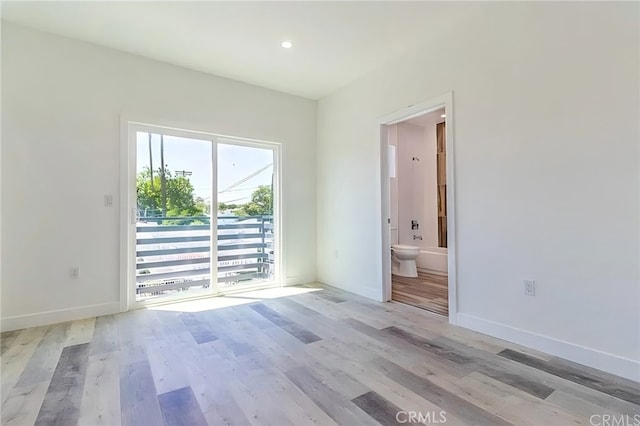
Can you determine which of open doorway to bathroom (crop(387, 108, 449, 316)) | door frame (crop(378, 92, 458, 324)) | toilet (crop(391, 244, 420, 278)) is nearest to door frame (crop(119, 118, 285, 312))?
door frame (crop(378, 92, 458, 324))

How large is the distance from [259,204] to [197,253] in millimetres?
1057

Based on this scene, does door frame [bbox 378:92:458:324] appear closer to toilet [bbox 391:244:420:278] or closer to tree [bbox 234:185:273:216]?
toilet [bbox 391:244:420:278]

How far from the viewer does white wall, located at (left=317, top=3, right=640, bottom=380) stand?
190 centimetres

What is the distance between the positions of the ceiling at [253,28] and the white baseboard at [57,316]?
2.70 m

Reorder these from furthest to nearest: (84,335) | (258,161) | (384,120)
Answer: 1. (258,161)
2. (384,120)
3. (84,335)

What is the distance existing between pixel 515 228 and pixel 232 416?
7.76 ft

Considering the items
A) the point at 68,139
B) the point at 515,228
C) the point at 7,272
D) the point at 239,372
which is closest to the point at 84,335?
the point at 7,272

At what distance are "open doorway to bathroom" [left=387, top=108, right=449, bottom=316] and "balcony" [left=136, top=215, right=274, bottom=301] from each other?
235 cm

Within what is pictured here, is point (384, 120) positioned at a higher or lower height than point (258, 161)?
higher

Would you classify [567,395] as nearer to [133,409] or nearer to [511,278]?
[511,278]

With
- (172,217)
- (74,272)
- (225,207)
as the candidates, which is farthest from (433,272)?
(74,272)

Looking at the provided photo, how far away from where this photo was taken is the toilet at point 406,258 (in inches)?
190

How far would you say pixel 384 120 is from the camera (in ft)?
11.7

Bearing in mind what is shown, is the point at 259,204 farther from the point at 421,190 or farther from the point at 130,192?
the point at 421,190
